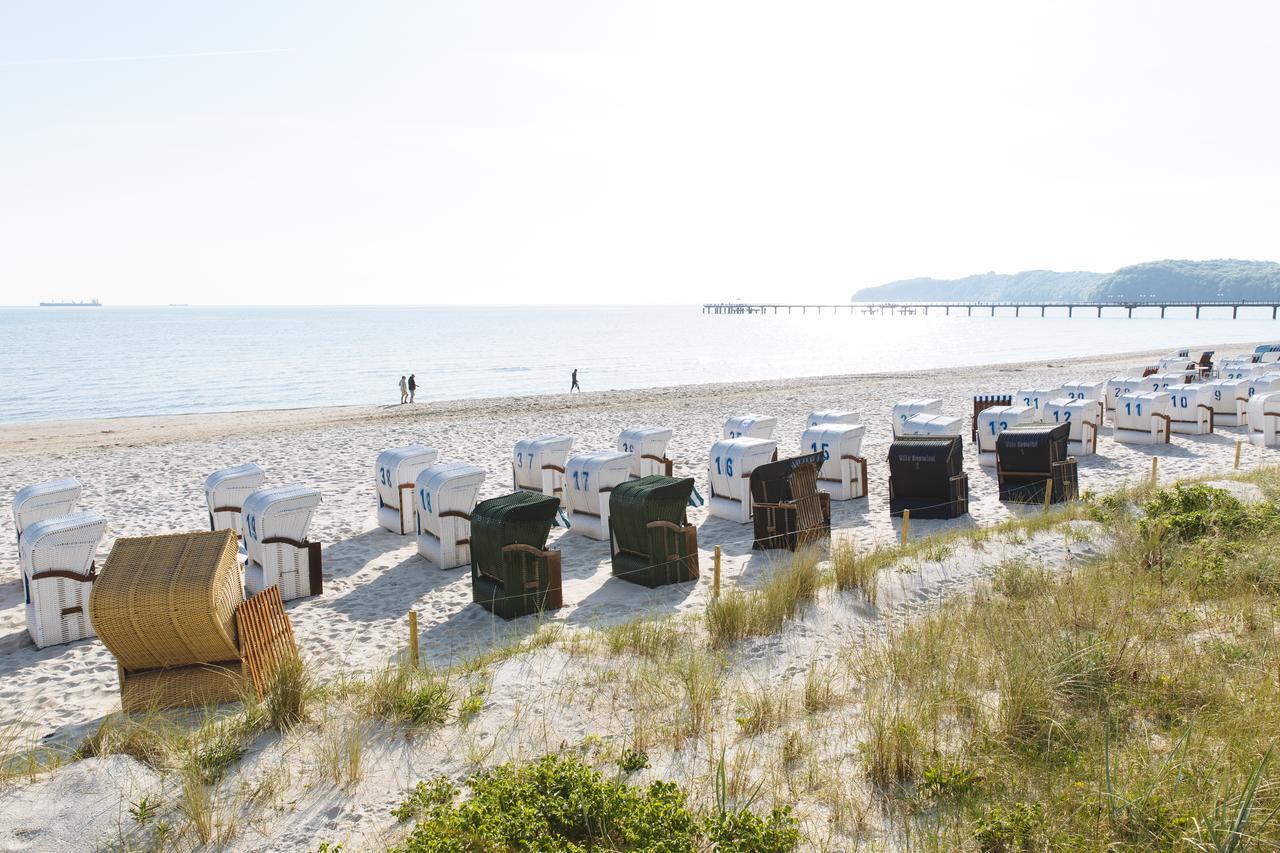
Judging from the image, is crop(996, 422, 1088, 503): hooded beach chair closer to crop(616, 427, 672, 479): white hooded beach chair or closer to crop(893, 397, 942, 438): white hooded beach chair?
crop(893, 397, 942, 438): white hooded beach chair

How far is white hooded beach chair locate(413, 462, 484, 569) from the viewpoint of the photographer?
1158 centimetres

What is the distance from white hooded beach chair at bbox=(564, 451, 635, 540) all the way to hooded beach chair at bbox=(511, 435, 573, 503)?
1.13 meters

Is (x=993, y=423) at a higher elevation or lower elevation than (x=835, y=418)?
lower

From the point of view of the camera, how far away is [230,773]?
534 cm

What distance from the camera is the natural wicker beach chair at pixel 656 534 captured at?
10781 millimetres

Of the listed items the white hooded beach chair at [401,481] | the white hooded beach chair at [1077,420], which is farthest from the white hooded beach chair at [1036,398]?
the white hooded beach chair at [401,481]

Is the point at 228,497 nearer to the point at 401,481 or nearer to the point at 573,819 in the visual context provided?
the point at 401,481

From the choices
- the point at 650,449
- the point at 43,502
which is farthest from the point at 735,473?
the point at 43,502

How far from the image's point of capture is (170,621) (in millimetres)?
6957

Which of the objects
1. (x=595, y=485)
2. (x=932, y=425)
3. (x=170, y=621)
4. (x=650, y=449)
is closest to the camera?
(x=170, y=621)

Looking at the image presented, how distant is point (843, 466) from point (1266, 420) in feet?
41.2

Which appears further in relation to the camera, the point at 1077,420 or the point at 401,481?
the point at 1077,420

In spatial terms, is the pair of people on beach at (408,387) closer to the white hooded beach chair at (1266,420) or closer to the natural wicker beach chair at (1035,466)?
the natural wicker beach chair at (1035,466)

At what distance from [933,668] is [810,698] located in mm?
1060
